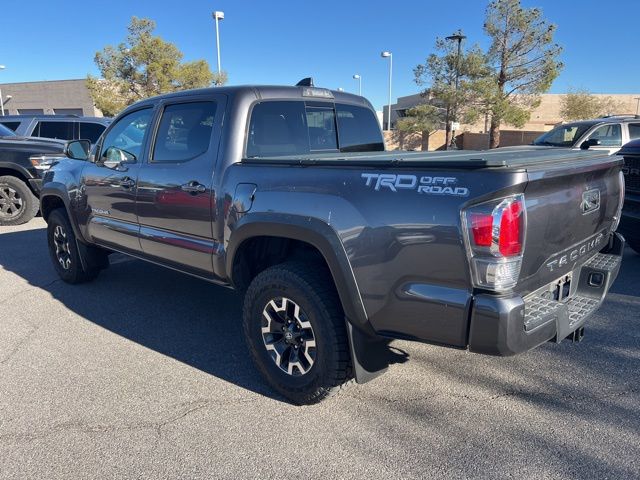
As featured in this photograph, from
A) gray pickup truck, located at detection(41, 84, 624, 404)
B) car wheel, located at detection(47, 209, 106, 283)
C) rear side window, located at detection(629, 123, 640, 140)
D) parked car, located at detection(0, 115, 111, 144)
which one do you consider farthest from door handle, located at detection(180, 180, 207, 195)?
rear side window, located at detection(629, 123, 640, 140)

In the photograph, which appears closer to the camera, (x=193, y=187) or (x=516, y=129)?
(x=193, y=187)

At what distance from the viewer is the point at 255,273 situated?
3488 millimetres

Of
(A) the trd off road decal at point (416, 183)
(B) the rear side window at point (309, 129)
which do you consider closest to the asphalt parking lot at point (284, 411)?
(A) the trd off road decal at point (416, 183)

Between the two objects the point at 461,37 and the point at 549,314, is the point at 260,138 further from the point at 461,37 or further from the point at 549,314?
the point at 461,37

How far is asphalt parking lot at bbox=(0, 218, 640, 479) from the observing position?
8.06 ft

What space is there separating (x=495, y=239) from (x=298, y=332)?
52.9 inches

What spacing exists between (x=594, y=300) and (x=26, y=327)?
4.53 metres

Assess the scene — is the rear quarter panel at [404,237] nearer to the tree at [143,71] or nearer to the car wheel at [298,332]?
the car wheel at [298,332]

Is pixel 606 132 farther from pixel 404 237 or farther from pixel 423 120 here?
pixel 423 120

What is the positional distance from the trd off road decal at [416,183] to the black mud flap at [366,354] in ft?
2.60

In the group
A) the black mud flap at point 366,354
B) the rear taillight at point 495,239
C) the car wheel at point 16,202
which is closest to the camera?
the rear taillight at point 495,239

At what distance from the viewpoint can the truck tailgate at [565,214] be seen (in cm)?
225

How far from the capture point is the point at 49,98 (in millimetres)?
45688

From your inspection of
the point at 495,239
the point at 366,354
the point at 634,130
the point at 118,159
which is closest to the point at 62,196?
the point at 118,159
